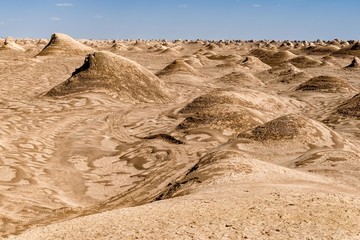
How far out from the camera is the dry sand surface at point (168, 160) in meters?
4.77

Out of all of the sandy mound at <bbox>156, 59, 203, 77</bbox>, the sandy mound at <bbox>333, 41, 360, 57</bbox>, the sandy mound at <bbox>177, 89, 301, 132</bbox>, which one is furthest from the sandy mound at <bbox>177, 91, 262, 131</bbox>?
the sandy mound at <bbox>333, 41, 360, 57</bbox>

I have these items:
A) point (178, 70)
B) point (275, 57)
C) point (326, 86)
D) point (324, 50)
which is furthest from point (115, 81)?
point (324, 50)

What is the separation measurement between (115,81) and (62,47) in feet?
71.3

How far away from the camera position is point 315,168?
9094 mm

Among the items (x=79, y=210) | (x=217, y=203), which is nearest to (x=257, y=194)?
(x=217, y=203)

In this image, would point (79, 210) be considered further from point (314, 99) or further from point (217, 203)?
point (314, 99)

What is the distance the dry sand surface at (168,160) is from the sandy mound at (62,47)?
14.8 m

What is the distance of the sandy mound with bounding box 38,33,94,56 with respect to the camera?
38381 mm

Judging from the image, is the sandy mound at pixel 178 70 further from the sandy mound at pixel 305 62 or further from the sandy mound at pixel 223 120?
the sandy mound at pixel 223 120

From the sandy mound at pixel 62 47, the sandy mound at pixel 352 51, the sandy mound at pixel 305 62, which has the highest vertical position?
the sandy mound at pixel 352 51

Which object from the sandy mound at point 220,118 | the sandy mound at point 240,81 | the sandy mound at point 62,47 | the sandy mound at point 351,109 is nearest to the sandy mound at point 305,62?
the sandy mound at point 240,81

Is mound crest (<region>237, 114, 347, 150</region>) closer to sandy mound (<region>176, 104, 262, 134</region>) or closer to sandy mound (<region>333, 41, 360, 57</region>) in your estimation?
sandy mound (<region>176, 104, 262, 134</region>)

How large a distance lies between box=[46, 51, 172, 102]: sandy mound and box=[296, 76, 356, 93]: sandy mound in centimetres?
787

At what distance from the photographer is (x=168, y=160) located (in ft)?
34.9
